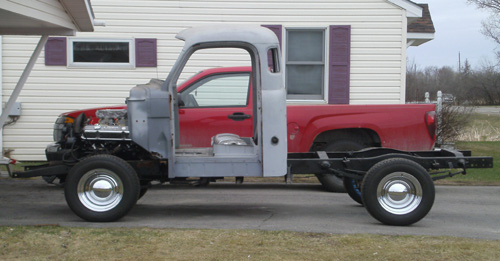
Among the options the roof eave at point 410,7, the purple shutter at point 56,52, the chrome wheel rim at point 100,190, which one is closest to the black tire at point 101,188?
the chrome wheel rim at point 100,190

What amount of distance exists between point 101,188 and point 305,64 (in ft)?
23.5

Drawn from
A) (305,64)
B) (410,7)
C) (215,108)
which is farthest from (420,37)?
(215,108)

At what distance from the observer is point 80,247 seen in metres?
5.58

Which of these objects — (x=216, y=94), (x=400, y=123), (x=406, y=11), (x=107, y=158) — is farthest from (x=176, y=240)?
(x=406, y=11)

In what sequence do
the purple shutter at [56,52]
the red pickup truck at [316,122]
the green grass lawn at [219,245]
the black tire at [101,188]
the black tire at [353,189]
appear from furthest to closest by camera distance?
the purple shutter at [56,52]
the red pickup truck at [316,122]
the black tire at [353,189]
the black tire at [101,188]
the green grass lawn at [219,245]

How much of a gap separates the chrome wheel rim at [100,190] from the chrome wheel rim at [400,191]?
3.05 metres

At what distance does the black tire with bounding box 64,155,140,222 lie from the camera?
667cm

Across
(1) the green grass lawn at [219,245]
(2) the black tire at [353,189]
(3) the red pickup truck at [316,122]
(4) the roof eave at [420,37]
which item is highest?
(4) the roof eave at [420,37]

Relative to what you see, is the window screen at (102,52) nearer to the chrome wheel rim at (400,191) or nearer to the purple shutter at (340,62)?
the purple shutter at (340,62)

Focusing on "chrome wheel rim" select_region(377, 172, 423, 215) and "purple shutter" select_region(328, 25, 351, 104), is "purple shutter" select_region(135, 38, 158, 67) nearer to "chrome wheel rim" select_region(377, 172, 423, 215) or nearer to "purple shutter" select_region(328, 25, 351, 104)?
"purple shutter" select_region(328, 25, 351, 104)

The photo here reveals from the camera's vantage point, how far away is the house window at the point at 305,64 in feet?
42.3

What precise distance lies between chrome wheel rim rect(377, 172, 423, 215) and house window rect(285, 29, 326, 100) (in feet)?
20.4

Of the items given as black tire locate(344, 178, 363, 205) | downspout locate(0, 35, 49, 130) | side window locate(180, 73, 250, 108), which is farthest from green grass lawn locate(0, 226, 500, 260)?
side window locate(180, 73, 250, 108)

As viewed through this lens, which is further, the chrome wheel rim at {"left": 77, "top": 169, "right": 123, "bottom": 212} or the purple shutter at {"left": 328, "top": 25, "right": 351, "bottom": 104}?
the purple shutter at {"left": 328, "top": 25, "right": 351, "bottom": 104}
